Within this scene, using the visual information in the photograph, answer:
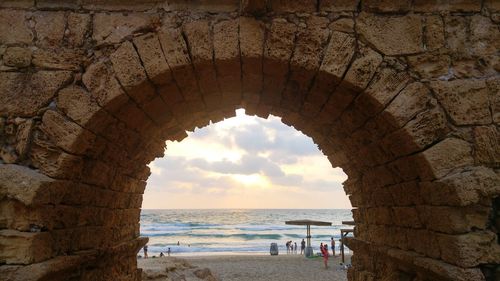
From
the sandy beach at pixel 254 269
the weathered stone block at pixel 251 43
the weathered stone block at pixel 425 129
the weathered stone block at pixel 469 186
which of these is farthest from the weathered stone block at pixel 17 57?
the sandy beach at pixel 254 269

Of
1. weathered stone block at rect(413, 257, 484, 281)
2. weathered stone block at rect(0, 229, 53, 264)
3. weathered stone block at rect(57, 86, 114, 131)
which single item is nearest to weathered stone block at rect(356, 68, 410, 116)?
weathered stone block at rect(413, 257, 484, 281)

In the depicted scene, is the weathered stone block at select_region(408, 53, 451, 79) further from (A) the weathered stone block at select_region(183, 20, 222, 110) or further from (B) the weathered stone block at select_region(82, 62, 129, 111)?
(B) the weathered stone block at select_region(82, 62, 129, 111)

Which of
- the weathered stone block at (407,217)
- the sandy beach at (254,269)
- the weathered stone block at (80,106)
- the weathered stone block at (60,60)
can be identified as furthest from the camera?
the sandy beach at (254,269)

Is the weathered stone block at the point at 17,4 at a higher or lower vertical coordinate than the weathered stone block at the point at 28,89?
higher

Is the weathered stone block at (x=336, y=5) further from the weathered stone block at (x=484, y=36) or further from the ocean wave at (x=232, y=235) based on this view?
the ocean wave at (x=232, y=235)

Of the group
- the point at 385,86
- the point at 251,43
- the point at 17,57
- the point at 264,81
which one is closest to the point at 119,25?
the point at 17,57

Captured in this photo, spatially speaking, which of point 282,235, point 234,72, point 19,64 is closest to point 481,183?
point 234,72

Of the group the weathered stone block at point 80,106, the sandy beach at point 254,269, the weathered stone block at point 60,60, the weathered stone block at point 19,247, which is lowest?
the sandy beach at point 254,269

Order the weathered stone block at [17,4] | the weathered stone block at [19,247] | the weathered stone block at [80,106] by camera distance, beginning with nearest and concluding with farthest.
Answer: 1. the weathered stone block at [19,247]
2. the weathered stone block at [80,106]
3. the weathered stone block at [17,4]

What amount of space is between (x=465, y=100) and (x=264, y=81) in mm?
1718

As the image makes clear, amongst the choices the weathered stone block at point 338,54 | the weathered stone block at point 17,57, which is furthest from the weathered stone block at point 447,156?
the weathered stone block at point 17,57

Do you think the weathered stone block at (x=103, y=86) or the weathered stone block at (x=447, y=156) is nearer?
the weathered stone block at (x=447, y=156)

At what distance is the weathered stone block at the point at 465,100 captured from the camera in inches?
117

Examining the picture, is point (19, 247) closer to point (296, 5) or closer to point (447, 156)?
point (296, 5)
